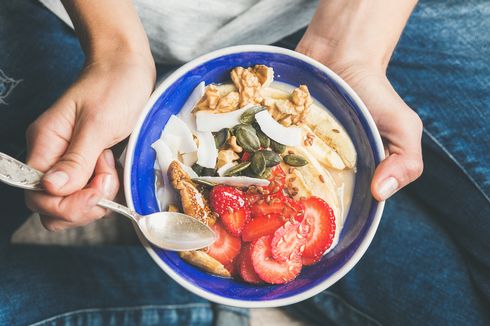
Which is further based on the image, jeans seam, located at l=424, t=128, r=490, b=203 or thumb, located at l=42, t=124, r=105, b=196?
jeans seam, located at l=424, t=128, r=490, b=203

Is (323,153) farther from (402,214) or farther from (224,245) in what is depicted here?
(402,214)

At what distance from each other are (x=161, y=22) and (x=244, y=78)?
0.29 meters

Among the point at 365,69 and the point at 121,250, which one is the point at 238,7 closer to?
the point at 365,69

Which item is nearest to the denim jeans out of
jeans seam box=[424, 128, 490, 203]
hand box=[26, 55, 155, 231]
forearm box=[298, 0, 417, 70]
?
jeans seam box=[424, 128, 490, 203]

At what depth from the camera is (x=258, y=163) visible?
A: 86 cm

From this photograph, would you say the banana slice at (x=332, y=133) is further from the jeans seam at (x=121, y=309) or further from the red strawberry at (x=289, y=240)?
the jeans seam at (x=121, y=309)

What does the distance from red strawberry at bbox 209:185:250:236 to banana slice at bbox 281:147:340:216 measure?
0.31 ft

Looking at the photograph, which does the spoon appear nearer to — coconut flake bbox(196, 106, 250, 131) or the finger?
the finger

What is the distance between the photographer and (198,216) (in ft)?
2.76

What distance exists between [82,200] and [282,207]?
1.03 ft

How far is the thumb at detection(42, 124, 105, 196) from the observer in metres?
0.79

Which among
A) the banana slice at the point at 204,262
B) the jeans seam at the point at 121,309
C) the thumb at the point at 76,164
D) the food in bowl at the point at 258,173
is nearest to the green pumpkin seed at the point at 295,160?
the food in bowl at the point at 258,173

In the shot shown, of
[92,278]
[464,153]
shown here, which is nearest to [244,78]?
[464,153]

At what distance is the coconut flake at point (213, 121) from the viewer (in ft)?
2.87
